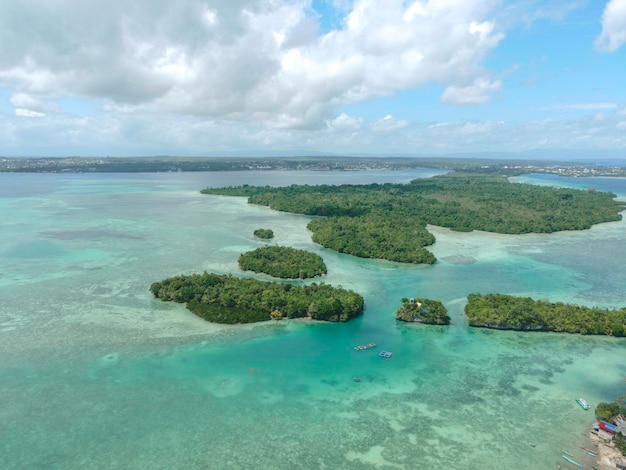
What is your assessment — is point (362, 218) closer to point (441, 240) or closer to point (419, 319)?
point (441, 240)

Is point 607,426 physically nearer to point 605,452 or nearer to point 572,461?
point 605,452

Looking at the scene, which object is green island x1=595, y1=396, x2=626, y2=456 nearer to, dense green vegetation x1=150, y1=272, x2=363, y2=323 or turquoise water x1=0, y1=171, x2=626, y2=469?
turquoise water x1=0, y1=171, x2=626, y2=469

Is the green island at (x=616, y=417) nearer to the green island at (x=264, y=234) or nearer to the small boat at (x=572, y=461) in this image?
the small boat at (x=572, y=461)

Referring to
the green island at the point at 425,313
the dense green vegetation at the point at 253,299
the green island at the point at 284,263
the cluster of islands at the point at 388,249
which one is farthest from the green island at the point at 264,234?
the green island at the point at 425,313

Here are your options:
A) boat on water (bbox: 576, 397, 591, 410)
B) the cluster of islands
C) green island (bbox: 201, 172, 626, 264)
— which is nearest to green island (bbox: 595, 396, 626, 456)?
boat on water (bbox: 576, 397, 591, 410)

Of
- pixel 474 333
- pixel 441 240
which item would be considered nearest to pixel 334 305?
pixel 474 333
